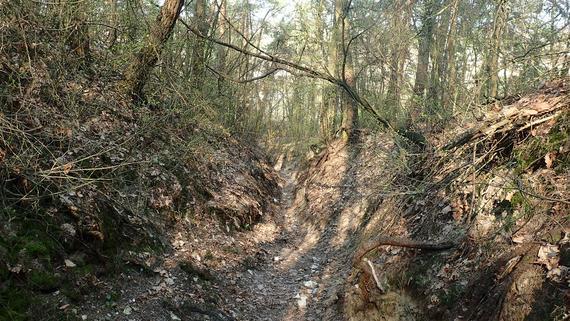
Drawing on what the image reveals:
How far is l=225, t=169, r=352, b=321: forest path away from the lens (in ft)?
18.2

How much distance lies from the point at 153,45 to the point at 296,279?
16.2 feet

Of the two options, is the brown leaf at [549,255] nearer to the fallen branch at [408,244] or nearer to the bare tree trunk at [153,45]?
the fallen branch at [408,244]

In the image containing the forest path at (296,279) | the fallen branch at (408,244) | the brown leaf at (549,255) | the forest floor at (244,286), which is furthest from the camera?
the forest path at (296,279)

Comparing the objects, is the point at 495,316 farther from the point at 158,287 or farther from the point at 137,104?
the point at 137,104

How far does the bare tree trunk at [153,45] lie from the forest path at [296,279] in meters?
4.03

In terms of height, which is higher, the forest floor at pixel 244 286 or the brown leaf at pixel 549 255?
the brown leaf at pixel 549 255

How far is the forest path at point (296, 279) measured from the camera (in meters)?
5.56

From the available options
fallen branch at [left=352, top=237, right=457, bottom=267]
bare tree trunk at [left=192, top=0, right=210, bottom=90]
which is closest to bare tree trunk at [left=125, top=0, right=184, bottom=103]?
bare tree trunk at [left=192, top=0, right=210, bottom=90]

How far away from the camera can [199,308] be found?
4.96m

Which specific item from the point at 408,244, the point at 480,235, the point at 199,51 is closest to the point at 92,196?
the point at 408,244

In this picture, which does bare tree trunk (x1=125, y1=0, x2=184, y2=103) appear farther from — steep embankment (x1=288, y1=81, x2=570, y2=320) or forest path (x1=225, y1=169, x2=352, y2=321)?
steep embankment (x1=288, y1=81, x2=570, y2=320)

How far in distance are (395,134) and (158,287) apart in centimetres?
460

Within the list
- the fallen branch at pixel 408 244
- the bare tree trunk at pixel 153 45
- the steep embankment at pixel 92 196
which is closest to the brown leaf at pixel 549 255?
the fallen branch at pixel 408 244

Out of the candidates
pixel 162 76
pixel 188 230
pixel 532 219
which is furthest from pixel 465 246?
pixel 162 76
